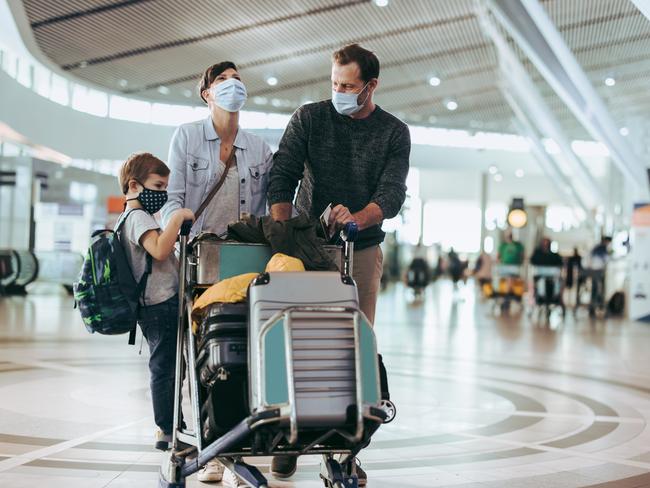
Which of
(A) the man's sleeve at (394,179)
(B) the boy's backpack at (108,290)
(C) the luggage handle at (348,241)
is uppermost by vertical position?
(A) the man's sleeve at (394,179)

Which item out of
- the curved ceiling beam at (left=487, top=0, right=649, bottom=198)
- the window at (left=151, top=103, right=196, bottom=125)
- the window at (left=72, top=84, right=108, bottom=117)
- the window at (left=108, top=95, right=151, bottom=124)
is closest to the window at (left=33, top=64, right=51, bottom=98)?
the window at (left=72, top=84, right=108, bottom=117)

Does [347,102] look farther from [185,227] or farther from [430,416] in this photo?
[430,416]

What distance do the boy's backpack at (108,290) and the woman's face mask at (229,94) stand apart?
2.63ft

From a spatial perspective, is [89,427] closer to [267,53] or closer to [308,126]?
[308,126]

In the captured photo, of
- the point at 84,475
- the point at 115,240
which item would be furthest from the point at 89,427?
the point at 115,240

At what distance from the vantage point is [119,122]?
33562 mm

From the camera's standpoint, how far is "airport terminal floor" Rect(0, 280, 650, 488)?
4848mm

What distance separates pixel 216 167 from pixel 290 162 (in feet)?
1.30

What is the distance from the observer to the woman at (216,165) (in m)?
4.55

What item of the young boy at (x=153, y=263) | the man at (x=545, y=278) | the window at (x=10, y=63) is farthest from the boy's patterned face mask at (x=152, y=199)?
the window at (x=10, y=63)

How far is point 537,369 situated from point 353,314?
7.18m

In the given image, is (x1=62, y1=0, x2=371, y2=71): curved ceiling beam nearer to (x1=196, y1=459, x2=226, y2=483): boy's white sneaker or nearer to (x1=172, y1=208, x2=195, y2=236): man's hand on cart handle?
(x1=196, y1=459, x2=226, y2=483): boy's white sneaker

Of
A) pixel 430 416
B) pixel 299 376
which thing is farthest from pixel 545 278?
pixel 299 376

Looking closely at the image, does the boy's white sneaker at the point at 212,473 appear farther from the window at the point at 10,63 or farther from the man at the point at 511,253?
the window at the point at 10,63
